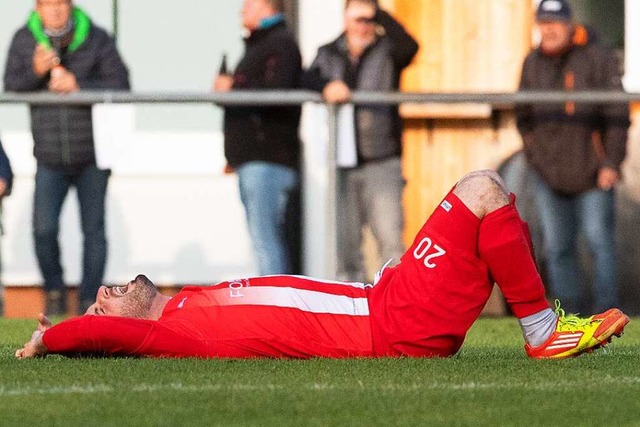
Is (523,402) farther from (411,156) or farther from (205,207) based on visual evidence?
(411,156)

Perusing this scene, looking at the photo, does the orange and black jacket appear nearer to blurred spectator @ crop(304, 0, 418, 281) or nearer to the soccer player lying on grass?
blurred spectator @ crop(304, 0, 418, 281)

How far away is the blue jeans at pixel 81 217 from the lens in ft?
38.0

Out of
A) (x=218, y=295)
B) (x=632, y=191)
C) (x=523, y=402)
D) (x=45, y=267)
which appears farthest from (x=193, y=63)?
(x=523, y=402)

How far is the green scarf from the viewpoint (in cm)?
1157

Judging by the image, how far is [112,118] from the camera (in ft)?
38.6

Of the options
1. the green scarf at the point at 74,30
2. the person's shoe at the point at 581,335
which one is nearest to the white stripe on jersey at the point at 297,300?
the person's shoe at the point at 581,335

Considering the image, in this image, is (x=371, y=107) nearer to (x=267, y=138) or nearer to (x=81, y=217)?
(x=267, y=138)

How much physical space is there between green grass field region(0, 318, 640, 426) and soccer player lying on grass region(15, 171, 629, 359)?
8cm

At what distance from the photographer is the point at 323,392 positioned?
6.20 m

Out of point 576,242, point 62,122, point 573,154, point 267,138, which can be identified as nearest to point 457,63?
point 573,154

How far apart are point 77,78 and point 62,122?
1.04 ft

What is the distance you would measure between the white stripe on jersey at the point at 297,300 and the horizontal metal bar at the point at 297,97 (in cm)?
433

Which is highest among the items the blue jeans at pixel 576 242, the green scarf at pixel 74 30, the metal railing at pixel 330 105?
the green scarf at pixel 74 30

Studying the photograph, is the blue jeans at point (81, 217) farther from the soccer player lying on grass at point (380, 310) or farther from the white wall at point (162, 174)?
the soccer player lying on grass at point (380, 310)
